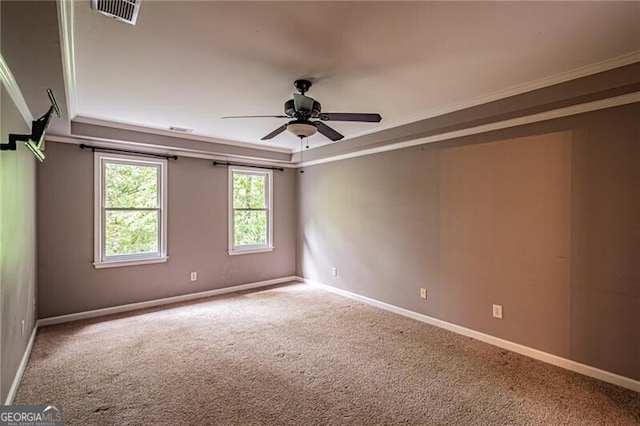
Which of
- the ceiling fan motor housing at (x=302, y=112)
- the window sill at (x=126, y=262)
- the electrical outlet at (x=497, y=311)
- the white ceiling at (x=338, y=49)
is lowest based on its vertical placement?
the electrical outlet at (x=497, y=311)

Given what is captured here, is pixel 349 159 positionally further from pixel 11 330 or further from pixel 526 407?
pixel 11 330

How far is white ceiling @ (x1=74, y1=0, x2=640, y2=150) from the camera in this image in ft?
6.20

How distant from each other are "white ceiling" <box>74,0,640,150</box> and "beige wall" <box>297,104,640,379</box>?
0.66m

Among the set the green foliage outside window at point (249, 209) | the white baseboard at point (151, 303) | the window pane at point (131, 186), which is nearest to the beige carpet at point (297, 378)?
the white baseboard at point (151, 303)

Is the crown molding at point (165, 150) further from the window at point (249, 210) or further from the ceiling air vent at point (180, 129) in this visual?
the ceiling air vent at point (180, 129)

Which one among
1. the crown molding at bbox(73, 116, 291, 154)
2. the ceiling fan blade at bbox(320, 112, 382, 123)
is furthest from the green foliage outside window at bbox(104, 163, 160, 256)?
the ceiling fan blade at bbox(320, 112, 382, 123)

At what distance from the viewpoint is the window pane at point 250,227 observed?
5.62 metres

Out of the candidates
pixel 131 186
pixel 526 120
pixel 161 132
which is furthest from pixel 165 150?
pixel 526 120

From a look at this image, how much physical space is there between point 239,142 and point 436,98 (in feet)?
10.6

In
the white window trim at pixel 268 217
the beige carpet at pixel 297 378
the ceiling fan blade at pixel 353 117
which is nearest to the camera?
the beige carpet at pixel 297 378

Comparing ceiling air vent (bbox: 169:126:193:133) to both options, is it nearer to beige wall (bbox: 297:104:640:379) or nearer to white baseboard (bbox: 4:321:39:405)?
beige wall (bbox: 297:104:640:379)

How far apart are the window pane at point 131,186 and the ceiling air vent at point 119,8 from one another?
9.87 ft

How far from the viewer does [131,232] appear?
456 cm

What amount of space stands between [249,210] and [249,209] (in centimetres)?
2
